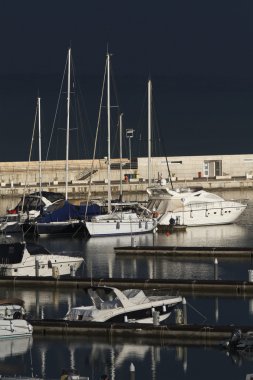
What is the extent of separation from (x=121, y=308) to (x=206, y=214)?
32.1 meters

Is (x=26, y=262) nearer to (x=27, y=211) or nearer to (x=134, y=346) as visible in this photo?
(x=134, y=346)

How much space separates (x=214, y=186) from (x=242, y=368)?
227ft

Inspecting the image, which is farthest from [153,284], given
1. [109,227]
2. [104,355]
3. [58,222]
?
[58,222]

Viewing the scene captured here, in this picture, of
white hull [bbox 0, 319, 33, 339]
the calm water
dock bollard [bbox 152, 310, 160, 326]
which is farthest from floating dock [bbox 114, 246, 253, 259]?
white hull [bbox 0, 319, 33, 339]

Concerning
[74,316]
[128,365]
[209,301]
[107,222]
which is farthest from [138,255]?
[128,365]

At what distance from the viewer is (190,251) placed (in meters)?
51.6

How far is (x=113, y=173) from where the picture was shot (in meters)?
99.1

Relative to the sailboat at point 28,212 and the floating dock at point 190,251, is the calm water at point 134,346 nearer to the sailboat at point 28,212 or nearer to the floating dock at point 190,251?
the floating dock at point 190,251

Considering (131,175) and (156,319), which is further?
(131,175)

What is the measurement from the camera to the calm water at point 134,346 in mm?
31000

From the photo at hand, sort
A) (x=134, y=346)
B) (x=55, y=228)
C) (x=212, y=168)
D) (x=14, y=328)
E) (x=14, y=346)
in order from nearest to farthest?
(x=134, y=346)
(x=14, y=346)
(x=14, y=328)
(x=55, y=228)
(x=212, y=168)

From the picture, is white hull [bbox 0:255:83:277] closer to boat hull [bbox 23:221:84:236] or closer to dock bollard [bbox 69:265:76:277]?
dock bollard [bbox 69:265:76:277]

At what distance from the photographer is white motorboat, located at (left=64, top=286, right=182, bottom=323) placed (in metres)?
34.6

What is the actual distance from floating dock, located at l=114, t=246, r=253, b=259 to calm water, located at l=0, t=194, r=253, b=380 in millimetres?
712
